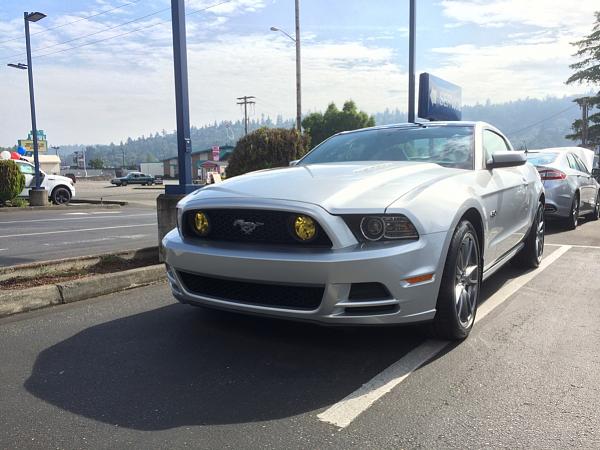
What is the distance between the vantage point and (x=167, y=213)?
594cm

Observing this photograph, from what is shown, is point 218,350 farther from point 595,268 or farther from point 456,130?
point 595,268

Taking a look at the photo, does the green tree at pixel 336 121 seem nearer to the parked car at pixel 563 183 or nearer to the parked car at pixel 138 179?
the parked car at pixel 138 179

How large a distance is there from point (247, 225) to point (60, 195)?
782 inches

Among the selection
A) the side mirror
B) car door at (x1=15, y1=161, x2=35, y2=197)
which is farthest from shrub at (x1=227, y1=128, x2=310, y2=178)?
the side mirror

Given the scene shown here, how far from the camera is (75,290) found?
4695mm

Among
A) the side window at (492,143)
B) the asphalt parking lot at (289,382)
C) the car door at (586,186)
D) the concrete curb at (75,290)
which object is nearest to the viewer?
the asphalt parking lot at (289,382)

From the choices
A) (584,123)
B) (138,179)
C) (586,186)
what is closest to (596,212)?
(586,186)

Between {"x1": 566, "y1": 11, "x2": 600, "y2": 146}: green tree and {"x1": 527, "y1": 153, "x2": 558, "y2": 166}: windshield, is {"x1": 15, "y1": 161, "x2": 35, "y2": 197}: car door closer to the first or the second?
{"x1": 527, "y1": 153, "x2": 558, "y2": 166}: windshield

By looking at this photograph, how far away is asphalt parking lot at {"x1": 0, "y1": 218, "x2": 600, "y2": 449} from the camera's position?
2.41 metres

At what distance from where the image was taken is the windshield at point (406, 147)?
4328 millimetres

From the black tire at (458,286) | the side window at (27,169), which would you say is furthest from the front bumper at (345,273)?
A: the side window at (27,169)

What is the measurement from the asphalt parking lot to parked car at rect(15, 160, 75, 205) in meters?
17.7

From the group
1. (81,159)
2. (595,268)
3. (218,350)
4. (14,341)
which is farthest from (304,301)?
(81,159)

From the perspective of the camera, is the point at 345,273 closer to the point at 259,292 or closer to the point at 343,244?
the point at 343,244
